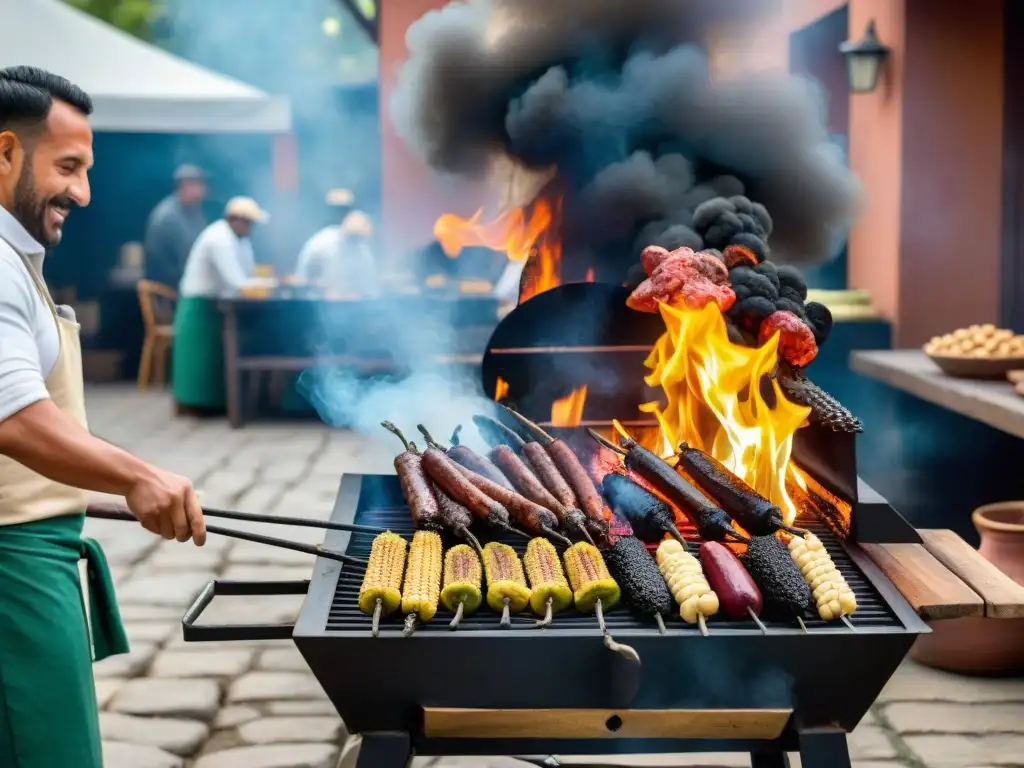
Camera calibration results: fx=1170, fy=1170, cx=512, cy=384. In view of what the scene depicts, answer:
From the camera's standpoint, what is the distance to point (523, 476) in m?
3.68

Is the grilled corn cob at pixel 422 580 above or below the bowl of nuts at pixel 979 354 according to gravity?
below

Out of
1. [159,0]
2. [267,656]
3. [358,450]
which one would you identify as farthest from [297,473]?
[159,0]

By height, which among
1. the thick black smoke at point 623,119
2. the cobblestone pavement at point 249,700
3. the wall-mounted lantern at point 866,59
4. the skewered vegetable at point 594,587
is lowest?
the cobblestone pavement at point 249,700

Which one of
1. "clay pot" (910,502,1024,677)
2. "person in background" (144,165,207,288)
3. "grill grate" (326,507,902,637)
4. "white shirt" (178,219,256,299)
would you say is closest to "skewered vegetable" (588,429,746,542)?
"grill grate" (326,507,902,637)

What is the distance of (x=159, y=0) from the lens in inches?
1201

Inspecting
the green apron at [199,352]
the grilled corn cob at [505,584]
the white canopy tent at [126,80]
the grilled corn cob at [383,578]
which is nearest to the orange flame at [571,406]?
the grilled corn cob at [383,578]

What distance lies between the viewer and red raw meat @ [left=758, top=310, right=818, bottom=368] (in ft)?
12.4

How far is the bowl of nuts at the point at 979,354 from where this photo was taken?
606 centimetres

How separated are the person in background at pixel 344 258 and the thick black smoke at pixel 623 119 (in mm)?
6772

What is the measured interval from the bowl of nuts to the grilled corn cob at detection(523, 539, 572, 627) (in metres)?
3.84

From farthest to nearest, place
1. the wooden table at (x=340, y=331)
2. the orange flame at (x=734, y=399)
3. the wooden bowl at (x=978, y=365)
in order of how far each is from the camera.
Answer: the wooden table at (x=340, y=331) → the wooden bowl at (x=978, y=365) → the orange flame at (x=734, y=399)

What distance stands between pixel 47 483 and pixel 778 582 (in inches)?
68.3

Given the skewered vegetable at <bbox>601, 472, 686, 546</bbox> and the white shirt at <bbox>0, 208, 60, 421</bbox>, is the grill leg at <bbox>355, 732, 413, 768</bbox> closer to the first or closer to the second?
the skewered vegetable at <bbox>601, 472, 686, 546</bbox>

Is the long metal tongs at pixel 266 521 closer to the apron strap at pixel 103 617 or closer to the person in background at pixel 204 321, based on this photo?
the apron strap at pixel 103 617
